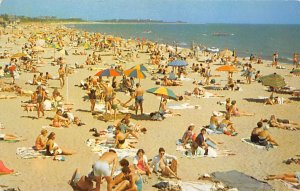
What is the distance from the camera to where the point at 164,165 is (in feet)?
28.3

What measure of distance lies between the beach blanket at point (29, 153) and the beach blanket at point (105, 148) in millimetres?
1330

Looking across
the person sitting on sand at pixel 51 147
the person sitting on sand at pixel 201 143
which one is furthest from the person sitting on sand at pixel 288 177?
the person sitting on sand at pixel 51 147

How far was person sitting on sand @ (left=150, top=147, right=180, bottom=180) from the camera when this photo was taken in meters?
8.52

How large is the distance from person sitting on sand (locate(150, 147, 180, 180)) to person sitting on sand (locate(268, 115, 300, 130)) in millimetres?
6021

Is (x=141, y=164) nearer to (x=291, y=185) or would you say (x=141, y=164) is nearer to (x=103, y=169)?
(x=103, y=169)

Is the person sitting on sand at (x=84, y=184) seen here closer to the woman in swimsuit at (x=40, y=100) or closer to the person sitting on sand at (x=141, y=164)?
the person sitting on sand at (x=141, y=164)

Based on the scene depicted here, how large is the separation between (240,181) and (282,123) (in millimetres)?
6211

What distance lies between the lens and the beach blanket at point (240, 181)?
26.5 ft

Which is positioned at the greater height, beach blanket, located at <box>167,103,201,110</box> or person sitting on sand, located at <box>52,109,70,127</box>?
person sitting on sand, located at <box>52,109,70,127</box>

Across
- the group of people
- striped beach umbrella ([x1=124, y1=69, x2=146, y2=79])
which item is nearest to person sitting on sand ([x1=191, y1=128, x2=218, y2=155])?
the group of people

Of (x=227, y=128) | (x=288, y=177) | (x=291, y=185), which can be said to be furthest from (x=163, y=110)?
(x=291, y=185)

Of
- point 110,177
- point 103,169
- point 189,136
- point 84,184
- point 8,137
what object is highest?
point 103,169

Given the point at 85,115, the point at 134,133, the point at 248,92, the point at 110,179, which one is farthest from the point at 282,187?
the point at 248,92

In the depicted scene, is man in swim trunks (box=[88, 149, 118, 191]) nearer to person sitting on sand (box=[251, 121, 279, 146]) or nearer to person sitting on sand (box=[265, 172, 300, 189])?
person sitting on sand (box=[265, 172, 300, 189])
